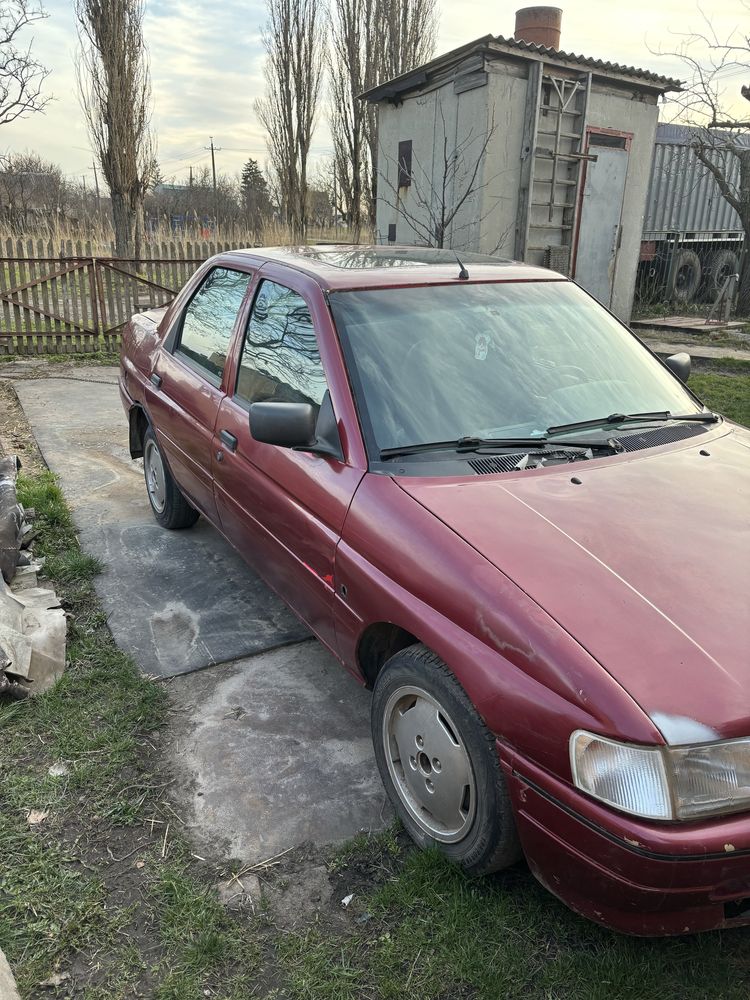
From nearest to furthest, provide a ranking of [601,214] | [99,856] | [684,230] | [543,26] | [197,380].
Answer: [99,856]
[197,380]
[543,26]
[601,214]
[684,230]

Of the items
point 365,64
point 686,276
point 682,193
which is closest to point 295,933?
point 686,276

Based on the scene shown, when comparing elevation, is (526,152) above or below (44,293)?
above

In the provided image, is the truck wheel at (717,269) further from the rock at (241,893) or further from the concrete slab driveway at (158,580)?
the rock at (241,893)

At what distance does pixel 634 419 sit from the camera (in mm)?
2859

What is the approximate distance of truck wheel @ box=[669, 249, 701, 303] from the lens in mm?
16656

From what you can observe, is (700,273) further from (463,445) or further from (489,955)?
(489,955)

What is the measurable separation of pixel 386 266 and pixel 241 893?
2.45 m

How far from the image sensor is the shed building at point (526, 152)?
10.5 metres

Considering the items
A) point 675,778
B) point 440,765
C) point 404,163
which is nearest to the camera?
point 675,778

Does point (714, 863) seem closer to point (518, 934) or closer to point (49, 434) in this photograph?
point (518, 934)

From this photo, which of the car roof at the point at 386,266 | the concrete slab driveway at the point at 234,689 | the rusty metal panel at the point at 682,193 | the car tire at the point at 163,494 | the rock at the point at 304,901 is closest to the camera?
the rock at the point at 304,901

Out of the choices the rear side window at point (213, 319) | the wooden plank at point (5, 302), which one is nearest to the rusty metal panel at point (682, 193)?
the wooden plank at point (5, 302)

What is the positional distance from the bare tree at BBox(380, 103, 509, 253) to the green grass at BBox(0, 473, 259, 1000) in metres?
8.11

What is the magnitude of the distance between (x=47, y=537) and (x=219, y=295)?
1866 mm
